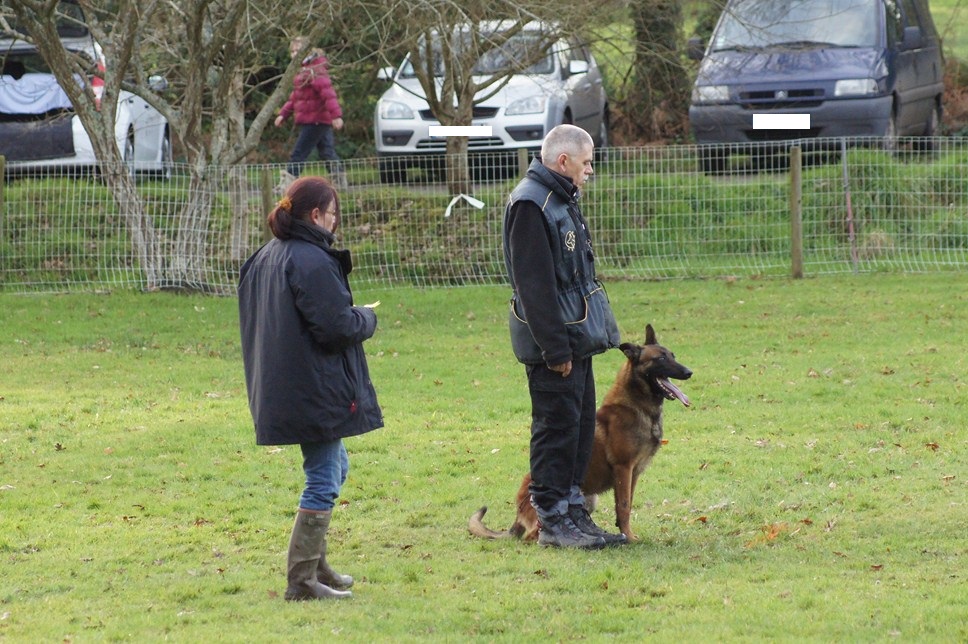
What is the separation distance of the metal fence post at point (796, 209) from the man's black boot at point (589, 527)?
897 cm

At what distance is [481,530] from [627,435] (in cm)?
86

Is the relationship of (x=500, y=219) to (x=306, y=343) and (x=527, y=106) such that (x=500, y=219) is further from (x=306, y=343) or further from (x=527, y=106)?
(x=306, y=343)

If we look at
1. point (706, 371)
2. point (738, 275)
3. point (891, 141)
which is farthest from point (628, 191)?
point (706, 371)

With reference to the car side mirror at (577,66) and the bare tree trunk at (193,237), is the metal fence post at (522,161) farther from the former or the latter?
the bare tree trunk at (193,237)

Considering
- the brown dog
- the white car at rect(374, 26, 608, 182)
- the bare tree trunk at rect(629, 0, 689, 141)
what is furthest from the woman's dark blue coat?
the bare tree trunk at rect(629, 0, 689, 141)

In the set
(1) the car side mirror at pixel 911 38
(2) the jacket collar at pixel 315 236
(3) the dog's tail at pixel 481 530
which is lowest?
(3) the dog's tail at pixel 481 530

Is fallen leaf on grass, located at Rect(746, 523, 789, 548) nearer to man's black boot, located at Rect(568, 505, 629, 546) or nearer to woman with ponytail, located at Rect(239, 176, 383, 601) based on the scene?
man's black boot, located at Rect(568, 505, 629, 546)

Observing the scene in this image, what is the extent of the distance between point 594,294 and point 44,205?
987 centimetres

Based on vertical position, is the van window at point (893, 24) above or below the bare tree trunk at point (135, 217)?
above

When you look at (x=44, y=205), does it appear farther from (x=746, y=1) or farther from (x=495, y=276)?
(x=746, y=1)

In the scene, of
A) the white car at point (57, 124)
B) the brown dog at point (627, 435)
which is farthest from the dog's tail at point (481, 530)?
the white car at point (57, 124)

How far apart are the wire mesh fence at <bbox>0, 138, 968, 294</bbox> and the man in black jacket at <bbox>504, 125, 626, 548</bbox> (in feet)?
27.6

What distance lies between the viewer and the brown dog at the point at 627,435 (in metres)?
6.40

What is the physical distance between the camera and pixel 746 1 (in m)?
16.5
